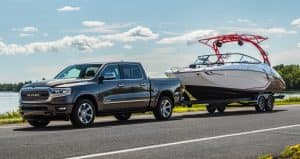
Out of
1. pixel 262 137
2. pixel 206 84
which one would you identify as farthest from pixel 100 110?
pixel 206 84

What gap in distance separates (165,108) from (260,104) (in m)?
7.22

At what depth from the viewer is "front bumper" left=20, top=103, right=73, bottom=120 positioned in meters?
14.3

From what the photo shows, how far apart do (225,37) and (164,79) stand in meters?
9.01

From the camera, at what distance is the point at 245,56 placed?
78.0 ft

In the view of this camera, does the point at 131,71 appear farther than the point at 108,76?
Yes

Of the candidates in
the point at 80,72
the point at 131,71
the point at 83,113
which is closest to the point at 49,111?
the point at 83,113

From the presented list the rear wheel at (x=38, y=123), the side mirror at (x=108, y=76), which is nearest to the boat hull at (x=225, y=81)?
the side mirror at (x=108, y=76)

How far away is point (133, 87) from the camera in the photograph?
16656 mm

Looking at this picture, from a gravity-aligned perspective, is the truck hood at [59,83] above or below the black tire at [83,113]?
above

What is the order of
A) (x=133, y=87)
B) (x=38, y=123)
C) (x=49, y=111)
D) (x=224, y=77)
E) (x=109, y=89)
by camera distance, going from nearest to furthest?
1. (x=49, y=111)
2. (x=38, y=123)
3. (x=109, y=89)
4. (x=133, y=87)
5. (x=224, y=77)

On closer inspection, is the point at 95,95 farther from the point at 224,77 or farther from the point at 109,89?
the point at 224,77

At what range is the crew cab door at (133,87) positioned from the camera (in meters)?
16.3

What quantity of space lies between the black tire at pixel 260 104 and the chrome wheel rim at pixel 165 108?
674 cm

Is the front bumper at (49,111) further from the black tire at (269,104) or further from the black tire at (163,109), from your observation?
the black tire at (269,104)
